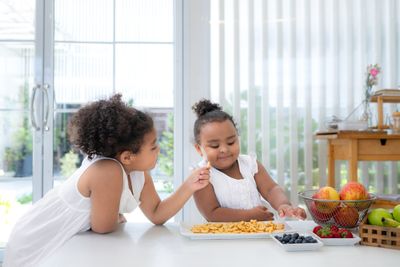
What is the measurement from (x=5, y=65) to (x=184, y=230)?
2.39 m

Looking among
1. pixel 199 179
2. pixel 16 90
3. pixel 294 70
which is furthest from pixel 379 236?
pixel 16 90

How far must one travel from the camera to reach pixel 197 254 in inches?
34.1

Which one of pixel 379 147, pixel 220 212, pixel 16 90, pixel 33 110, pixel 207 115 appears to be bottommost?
pixel 220 212

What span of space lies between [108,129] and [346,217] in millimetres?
700

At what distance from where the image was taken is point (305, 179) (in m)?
2.96

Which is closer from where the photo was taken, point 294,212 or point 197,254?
point 197,254

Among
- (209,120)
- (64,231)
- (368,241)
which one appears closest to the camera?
(368,241)

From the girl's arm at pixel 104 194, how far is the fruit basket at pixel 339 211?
505mm

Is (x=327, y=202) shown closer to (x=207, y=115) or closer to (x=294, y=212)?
(x=294, y=212)

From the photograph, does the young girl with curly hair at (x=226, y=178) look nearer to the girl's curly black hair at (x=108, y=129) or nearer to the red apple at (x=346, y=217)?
the girl's curly black hair at (x=108, y=129)

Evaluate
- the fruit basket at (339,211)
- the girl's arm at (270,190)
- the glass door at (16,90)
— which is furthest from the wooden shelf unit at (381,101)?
the glass door at (16,90)

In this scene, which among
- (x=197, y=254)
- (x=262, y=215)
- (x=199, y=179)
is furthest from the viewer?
(x=262, y=215)

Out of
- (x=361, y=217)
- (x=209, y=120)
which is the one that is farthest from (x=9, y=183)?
(x=361, y=217)

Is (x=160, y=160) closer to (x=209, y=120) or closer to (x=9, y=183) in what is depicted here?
(x=9, y=183)
